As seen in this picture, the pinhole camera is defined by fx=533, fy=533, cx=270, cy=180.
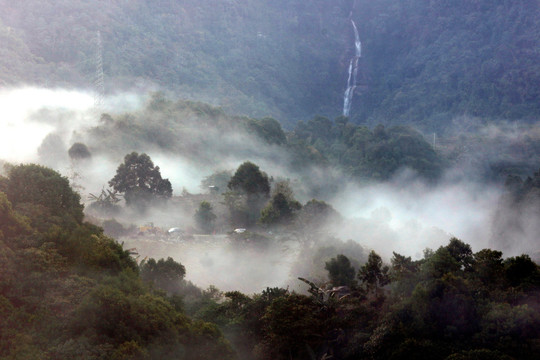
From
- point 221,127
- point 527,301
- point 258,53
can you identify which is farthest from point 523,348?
point 258,53

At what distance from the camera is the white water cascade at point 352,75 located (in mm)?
137375

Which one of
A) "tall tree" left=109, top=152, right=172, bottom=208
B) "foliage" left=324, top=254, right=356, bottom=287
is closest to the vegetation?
"foliage" left=324, top=254, right=356, bottom=287

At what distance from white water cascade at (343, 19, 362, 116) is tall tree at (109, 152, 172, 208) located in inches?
3688

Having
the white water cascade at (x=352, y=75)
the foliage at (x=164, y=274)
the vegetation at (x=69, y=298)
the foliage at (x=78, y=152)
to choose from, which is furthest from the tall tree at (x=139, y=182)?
the white water cascade at (x=352, y=75)

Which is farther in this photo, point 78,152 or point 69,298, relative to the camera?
point 78,152

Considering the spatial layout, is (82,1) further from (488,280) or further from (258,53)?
(488,280)

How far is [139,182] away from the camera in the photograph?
44.8 meters

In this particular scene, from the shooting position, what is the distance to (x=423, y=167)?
90.1 metres

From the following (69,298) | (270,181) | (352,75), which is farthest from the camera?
(352,75)

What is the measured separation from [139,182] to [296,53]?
362ft

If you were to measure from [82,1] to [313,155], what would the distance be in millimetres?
65529

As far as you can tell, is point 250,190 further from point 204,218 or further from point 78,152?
point 78,152

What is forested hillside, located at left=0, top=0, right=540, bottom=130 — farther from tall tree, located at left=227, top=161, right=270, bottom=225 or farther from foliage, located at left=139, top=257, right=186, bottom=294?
foliage, located at left=139, top=257, right=186, bottom=294

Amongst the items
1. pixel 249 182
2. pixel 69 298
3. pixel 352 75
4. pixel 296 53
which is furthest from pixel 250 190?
pixel 352 75
